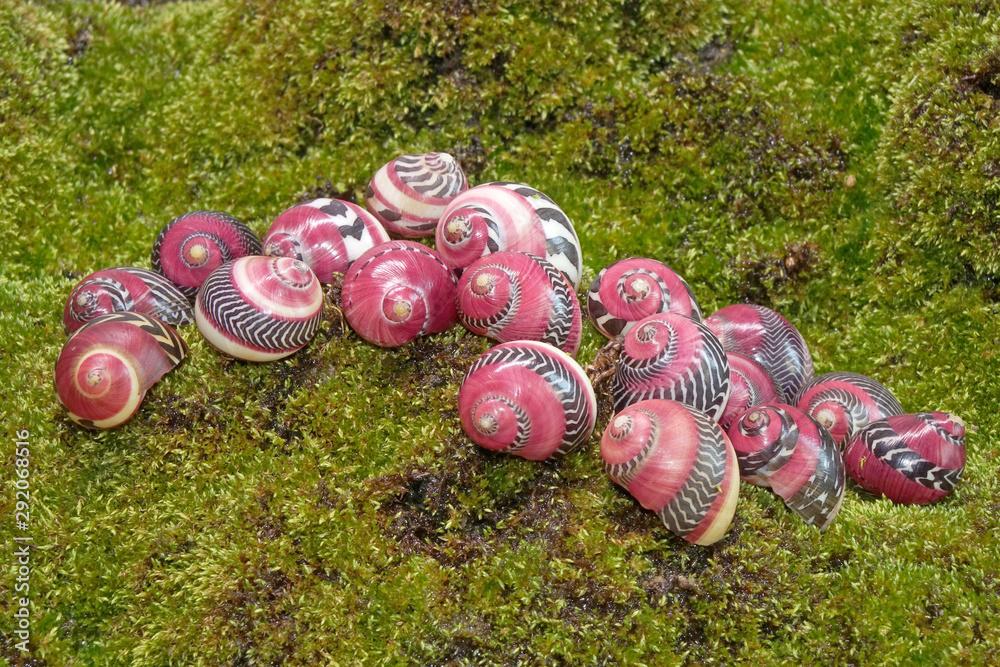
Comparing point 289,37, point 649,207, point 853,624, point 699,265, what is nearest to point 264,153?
point 289,37

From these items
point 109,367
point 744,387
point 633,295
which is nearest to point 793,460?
point 744,387

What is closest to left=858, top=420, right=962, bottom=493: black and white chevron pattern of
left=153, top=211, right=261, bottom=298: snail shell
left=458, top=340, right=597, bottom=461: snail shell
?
left=458, top=340, right=597, bottom=461: snail shell

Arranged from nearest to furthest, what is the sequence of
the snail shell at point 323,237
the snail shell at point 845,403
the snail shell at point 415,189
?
the snail shell at point 845,403 → the snail shell at point 323,237 → the snail shell at point 415,189

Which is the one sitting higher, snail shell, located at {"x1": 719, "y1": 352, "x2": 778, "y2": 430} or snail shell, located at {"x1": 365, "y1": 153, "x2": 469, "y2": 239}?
snail shell, located at {"x1": 365, "y1": 153, "x2": 469, "y2": 239}

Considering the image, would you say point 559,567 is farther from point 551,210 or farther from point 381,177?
point 381,177

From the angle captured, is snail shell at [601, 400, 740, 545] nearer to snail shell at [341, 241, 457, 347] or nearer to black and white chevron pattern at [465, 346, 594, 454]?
black and white chevron pattern at [465, 346, 594, 454]

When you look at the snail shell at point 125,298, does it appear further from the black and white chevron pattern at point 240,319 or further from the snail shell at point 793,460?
the snail shell at point 793,460
